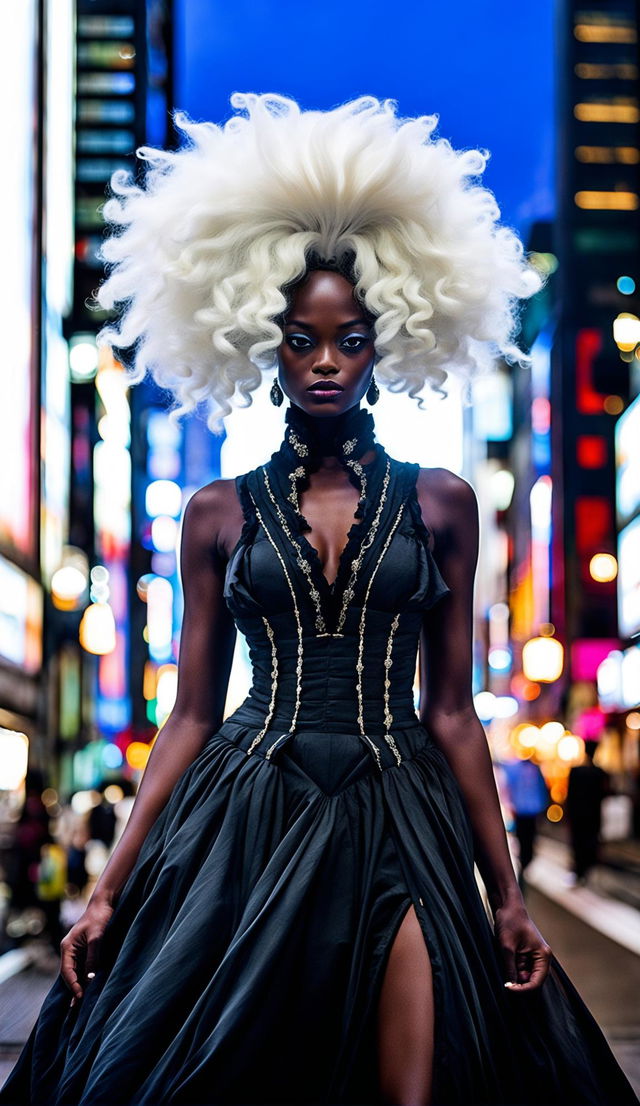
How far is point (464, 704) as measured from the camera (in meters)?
3.04

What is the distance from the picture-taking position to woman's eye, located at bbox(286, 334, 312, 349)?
3006 millimetres

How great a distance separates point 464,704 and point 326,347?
2.57 ft

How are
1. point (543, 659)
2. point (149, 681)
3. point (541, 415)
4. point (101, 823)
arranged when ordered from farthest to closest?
point (541, 415)
point (149, 681)
point (543, 659)
point (101, 823)

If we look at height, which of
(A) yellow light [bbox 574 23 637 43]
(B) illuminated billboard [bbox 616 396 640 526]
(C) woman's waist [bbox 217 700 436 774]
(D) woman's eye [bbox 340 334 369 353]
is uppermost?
(A) yellow light [bbox 574 23 637 43]

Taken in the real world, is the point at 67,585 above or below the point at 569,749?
above

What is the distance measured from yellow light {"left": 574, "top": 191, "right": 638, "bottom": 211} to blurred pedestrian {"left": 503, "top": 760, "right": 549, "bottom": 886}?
60.3 m

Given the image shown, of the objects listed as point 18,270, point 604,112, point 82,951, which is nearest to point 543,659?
point 18,270

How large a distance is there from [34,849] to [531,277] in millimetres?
10456

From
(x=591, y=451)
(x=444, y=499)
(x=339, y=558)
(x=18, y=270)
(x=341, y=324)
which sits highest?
(x=591, y=451)

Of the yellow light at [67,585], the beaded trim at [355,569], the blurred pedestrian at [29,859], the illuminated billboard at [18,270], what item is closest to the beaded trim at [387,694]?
the beaded trim at [355,569]

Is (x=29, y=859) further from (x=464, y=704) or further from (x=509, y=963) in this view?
(x=509, y=963)

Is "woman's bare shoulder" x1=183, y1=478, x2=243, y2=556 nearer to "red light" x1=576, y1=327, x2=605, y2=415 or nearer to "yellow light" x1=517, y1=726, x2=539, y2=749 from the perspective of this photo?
"yellow light" x1=517, y1=726, x2=539, y2=749

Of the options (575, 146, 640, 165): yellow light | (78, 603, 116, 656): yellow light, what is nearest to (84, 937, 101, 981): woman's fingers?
(78, 603, 116, 656): yellow light

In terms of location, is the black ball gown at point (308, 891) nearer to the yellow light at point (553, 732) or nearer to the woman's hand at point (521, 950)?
the woman's hand at point (521, 950)
